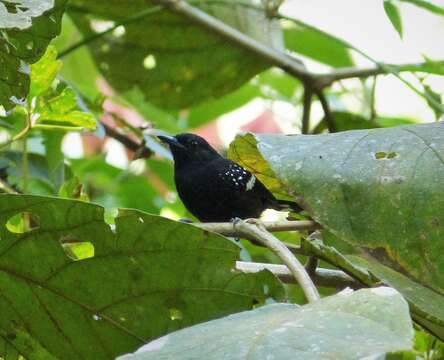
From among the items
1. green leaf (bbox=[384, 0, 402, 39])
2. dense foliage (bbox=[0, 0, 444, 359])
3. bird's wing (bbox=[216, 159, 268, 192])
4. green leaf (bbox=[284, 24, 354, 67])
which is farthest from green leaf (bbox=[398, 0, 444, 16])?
green leaf (bbox=[284, 24, 354, 67])

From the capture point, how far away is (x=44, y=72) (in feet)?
6.34

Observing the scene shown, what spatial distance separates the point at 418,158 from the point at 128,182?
2.13 meters

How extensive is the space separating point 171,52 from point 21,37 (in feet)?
6.25

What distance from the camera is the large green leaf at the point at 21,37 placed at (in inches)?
60.4

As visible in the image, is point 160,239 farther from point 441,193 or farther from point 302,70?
point 302,70

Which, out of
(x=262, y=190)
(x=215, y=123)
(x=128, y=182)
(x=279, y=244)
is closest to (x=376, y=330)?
(x=279, y=244)

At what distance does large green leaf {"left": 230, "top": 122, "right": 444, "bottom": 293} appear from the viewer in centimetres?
138

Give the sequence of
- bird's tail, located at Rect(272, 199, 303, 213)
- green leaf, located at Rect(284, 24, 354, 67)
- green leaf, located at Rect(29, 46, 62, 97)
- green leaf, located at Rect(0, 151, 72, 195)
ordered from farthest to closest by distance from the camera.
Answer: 1. green leaf, located at Rect(284, 24, 354, 67)
2. bird's tail, located at Rect(272, 199, 303, 213)
3. green leaf, located at Rect(0, 151, 72, 195)
4. green leaf, located at Rect(29, 46, 62, 97)

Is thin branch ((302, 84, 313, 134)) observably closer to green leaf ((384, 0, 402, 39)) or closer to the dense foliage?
green leaf ((384, 0, 402, 39))

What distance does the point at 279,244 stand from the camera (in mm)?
1389

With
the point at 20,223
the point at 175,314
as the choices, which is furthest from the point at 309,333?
the point at 20,223

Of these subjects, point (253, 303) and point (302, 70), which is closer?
point (253, 303)

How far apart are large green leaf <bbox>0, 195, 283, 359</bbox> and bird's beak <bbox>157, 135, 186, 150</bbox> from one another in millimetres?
1881

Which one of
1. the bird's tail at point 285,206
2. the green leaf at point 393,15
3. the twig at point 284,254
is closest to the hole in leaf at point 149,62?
the bird's tail at point 285,206
